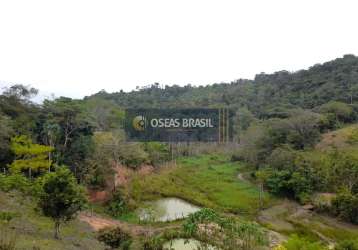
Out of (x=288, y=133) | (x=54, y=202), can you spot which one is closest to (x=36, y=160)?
(x=54, y=202)

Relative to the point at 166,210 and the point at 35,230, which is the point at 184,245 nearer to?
the point at 166,210

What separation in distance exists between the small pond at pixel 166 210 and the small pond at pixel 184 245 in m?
3.37

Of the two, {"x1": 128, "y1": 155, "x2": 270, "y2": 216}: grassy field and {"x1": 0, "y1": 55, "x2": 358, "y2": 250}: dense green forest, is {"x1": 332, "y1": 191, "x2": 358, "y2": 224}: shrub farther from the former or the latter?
{"x1": 128, "y1": 155, "x2": 270, "y2": 216}: grassy field

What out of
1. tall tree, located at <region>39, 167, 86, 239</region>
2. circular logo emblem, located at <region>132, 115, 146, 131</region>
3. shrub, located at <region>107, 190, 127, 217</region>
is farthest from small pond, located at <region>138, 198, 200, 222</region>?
circular logo emblem, located at <region>132, 115, 146, 131</region>

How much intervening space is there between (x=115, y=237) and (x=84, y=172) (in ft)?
42.5

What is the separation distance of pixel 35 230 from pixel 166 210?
1423 cm

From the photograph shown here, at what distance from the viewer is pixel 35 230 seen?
62.2ft

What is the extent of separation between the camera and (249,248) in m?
21.0

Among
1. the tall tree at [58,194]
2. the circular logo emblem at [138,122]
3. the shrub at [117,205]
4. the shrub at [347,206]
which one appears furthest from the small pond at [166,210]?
the circular logo emblem at [138,122]

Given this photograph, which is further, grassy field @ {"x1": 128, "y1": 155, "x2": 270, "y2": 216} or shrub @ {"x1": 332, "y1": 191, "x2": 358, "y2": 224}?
grassy field @ {"x1": 128, "y1": 155, "x2": 270, "y2": 216}

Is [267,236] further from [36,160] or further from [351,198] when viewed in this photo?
[36,160]

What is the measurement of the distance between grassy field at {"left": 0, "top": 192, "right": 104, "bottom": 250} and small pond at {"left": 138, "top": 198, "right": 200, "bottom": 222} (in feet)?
18.5

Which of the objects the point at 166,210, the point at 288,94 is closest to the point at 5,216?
the point at 166,210

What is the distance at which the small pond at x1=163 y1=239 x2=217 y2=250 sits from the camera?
74.2 ft
